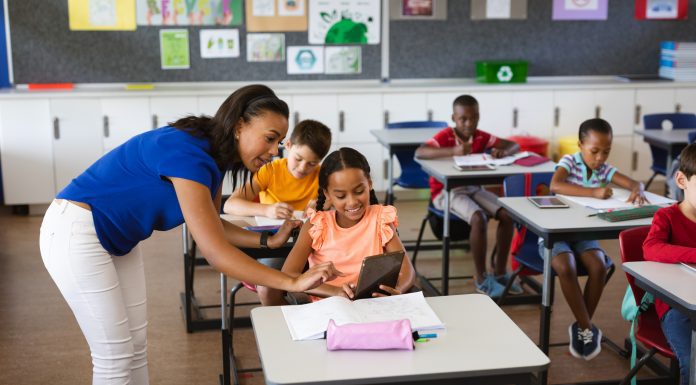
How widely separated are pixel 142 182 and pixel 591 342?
2.02 metres

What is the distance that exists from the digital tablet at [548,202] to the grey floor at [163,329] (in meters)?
0.63

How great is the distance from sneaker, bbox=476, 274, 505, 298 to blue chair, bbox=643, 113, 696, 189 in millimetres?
1999

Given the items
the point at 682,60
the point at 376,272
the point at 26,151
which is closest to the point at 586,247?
the point at 376,272

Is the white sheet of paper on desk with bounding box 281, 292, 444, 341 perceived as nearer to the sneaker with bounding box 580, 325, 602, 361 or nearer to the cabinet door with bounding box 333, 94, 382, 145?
the sneaker with bounding box 580, 325, 602, 361

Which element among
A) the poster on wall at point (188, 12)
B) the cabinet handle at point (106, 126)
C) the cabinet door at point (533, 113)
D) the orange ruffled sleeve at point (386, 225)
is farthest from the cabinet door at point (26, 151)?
the orange ruffled sleeve at point (386, 225)

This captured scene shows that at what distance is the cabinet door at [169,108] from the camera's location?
5.98 meters

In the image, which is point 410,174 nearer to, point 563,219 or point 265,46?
point 265,46

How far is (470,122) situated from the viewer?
14.3ft

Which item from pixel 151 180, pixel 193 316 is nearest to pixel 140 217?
pixel 151 180

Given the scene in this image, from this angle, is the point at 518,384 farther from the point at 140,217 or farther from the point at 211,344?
the point at 211,344

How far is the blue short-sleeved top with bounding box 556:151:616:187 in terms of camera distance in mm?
3584

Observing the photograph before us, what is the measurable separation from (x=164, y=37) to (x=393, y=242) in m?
4.05

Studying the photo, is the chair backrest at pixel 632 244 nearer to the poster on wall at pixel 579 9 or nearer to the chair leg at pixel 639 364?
the chair leg at pixel 639 364

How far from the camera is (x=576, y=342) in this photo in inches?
131
